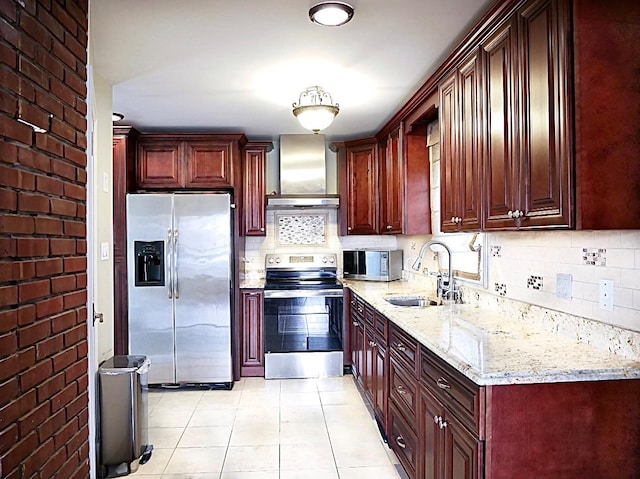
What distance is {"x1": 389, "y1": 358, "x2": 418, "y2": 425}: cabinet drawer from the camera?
234 cm

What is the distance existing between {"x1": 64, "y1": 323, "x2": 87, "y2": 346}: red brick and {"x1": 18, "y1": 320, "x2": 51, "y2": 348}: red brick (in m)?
0.18

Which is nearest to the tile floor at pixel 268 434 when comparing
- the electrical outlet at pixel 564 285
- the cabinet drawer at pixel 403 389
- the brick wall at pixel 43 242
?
the cabinet drawer at pixel 403 389

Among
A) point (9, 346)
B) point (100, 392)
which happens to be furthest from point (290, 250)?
point (9, 346)

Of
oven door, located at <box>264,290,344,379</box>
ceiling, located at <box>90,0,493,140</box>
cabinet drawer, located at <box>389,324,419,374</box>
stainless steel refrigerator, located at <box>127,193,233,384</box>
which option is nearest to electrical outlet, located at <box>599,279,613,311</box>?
cabinet drawer, located at <box>389,324,419,374</box>

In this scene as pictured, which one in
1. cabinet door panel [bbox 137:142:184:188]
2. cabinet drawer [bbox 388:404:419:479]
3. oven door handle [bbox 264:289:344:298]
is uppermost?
cabinet door panel [bbox 137:142:184:188]

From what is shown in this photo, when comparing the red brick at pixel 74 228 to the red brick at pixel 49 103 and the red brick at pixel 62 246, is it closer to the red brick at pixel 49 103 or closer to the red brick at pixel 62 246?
the red brick at pixel 62 246

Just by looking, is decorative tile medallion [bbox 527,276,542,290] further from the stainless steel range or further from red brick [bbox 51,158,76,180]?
the stainless steel range

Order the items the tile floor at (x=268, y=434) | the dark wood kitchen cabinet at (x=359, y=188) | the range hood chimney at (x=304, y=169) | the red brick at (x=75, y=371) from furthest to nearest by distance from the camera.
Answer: the range hood chimney at (x=304, y=169), the dark wood kitchen cabinet at (x=359, y=188), the tile floor at (x=268, y=434), the red brick at (x=75, y=371)

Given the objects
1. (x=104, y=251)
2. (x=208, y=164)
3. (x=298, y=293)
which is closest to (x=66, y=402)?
(x=104, y=251)

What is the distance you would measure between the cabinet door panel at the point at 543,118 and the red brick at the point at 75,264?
184cm

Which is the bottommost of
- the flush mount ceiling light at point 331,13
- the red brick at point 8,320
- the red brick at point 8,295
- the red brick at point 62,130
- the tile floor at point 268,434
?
the tile floor at point 268,434

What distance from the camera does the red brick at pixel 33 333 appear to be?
5.13 feet

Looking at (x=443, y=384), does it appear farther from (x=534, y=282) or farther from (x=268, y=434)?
(x=268, y=434)

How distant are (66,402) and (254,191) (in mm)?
3101
